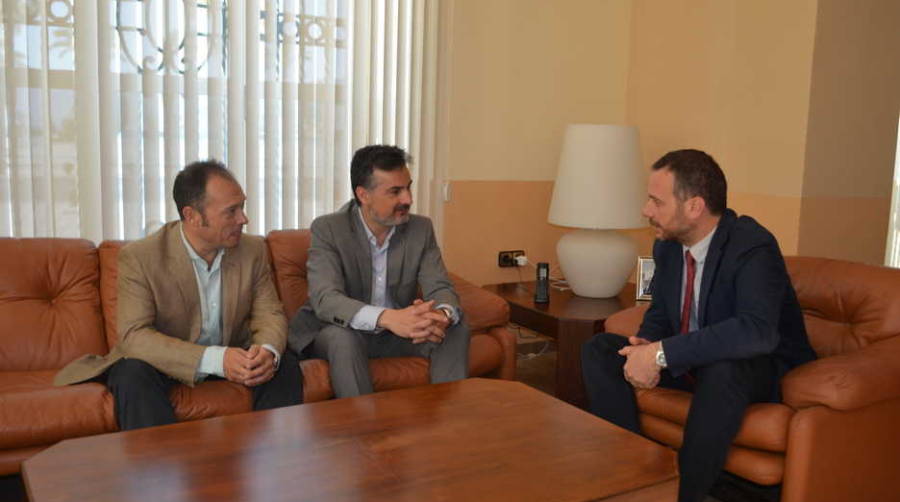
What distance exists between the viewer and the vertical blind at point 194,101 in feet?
10.0

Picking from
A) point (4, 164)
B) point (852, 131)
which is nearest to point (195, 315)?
point (4, 164)

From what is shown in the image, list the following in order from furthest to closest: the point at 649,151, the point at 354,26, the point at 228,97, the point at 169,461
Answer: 1. the point at 649,151
2. the point at 354,26
3. the point at 228,97
4. the point at 169,461

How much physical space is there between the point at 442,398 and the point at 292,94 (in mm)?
1826

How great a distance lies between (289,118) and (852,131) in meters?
2.55

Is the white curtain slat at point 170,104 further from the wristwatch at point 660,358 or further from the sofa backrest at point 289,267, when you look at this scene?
the wristwatch at point 660,358

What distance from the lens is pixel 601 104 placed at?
4324 millimetres

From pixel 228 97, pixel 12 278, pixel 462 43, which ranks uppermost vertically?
pixel 462 43

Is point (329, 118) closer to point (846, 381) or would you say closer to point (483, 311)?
point (483, 311)

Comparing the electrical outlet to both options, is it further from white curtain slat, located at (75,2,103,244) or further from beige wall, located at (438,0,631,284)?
white curtain slat, located at (75,2,103,244)

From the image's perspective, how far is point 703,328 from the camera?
96.6 inches

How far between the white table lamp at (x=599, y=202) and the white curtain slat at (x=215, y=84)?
155cm

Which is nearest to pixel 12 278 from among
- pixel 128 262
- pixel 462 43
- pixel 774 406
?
pixel 128 262

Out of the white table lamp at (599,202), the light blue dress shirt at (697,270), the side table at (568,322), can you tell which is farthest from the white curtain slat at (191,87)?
the light blue dress shirt at (697,270)

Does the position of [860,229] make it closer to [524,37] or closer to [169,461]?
[524,37]
